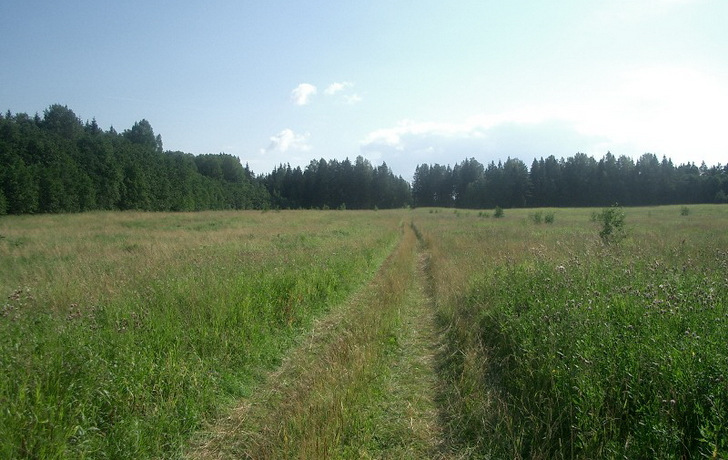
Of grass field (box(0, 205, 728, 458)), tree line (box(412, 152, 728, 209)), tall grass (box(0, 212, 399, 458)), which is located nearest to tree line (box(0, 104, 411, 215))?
tree line (box(412, 152, 728, 209))

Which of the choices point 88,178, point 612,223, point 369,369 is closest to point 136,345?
point 369,369

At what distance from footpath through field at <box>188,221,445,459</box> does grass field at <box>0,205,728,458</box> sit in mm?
23

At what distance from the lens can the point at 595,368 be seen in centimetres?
368

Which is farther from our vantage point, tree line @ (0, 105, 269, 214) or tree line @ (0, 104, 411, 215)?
tree line @ (0, 104, 411, 215)

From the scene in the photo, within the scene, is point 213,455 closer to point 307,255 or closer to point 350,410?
point 350,410

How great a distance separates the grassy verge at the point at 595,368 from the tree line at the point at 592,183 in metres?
89.6

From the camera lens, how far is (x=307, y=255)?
1200cm

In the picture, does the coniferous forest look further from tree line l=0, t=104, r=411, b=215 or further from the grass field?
the grass field

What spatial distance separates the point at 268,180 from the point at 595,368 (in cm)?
12878

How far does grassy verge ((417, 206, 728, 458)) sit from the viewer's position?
2.99 m

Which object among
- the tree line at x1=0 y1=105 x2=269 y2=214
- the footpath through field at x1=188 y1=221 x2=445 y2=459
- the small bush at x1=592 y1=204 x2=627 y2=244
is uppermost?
the tree line at x1=0 y1=105 x2=269 y2=214

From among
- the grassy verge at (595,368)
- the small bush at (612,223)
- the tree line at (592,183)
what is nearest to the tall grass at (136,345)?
the grassy verge at (595,368)

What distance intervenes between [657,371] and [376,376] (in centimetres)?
309

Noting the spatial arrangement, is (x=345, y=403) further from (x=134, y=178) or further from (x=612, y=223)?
(x=134, y=178)
